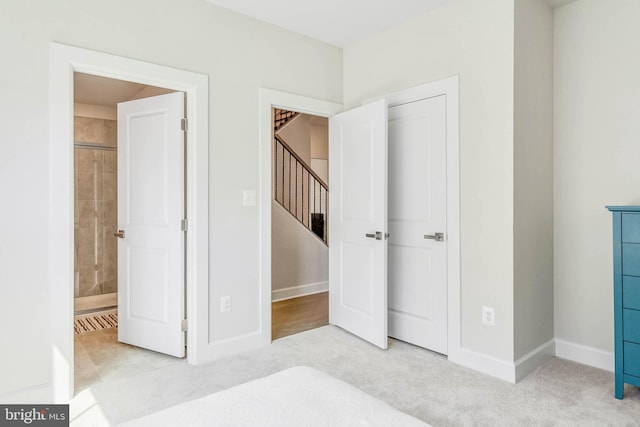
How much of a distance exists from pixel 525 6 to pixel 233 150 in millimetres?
2292

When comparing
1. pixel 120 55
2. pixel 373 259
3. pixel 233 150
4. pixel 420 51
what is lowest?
pixel 373 259

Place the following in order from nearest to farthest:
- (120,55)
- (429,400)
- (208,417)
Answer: (208,417) → (429,400) → (120,55)

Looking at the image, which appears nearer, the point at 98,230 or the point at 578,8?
the point at 578,8

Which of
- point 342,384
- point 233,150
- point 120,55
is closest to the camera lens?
point 342,384

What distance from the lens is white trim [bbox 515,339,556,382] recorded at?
2.59m

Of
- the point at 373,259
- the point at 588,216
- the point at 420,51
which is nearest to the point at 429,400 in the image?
the point at 373,259

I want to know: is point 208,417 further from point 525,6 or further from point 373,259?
point 525,6

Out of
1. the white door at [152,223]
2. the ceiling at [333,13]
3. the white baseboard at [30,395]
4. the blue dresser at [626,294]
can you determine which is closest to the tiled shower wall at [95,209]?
the white door at [152,223]

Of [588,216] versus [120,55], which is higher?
[120,55]

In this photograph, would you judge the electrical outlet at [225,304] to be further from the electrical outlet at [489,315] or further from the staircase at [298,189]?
the staircase at [298,189]

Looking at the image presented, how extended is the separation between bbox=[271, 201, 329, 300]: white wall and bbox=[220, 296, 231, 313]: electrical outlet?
186 cm

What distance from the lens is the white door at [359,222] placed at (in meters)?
3.10

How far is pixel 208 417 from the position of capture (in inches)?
43.9

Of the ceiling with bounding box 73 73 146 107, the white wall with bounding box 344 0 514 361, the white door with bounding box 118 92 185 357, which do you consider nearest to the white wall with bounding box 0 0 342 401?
the white door with bounding box 118 92 185 357
